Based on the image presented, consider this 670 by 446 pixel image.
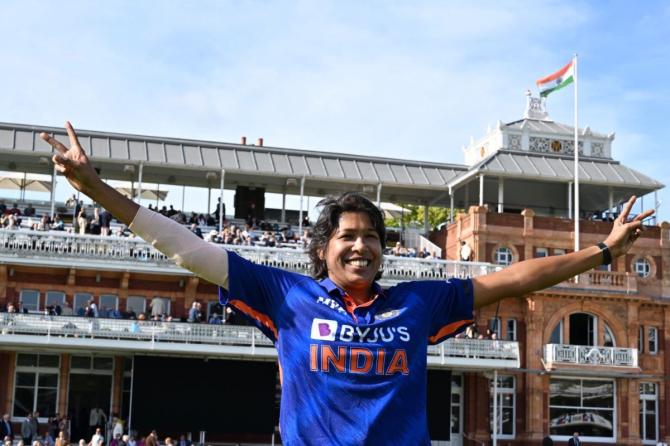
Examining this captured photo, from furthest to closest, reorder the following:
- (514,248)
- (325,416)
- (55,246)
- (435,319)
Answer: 1. (514,248)
2. (55,246)
3. (435,319)
4. (325,416)

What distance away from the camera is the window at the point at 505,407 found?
139 feet

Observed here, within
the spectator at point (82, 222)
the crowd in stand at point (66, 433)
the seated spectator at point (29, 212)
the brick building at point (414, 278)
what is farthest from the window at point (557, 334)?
the seated spectator at point (29, 212)

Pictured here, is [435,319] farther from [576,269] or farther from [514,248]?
[514,248]

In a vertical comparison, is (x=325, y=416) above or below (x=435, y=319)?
below

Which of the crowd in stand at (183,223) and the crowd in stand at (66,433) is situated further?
the crowd in stand at (183,223)

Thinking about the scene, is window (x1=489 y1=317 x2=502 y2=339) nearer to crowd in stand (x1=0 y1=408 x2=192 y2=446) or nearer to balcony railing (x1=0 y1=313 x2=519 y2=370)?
balcony railing (x1=0 y1=313 x2=519 y2=370)

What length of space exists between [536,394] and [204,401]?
41.2 feet

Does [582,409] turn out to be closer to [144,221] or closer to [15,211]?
[15,211]

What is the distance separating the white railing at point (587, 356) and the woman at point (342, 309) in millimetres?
38263

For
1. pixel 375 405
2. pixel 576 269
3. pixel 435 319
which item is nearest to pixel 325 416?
pixel 375 405

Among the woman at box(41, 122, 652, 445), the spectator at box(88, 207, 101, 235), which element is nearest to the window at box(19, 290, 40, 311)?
the spectator at box(88, 207, 101, 235)

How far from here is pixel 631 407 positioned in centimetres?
4303

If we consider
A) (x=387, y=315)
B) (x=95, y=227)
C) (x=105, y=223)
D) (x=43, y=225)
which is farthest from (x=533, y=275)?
(x=105, y=223)

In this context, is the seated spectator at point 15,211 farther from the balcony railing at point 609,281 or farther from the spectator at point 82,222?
the balcony railing at point 609,281
